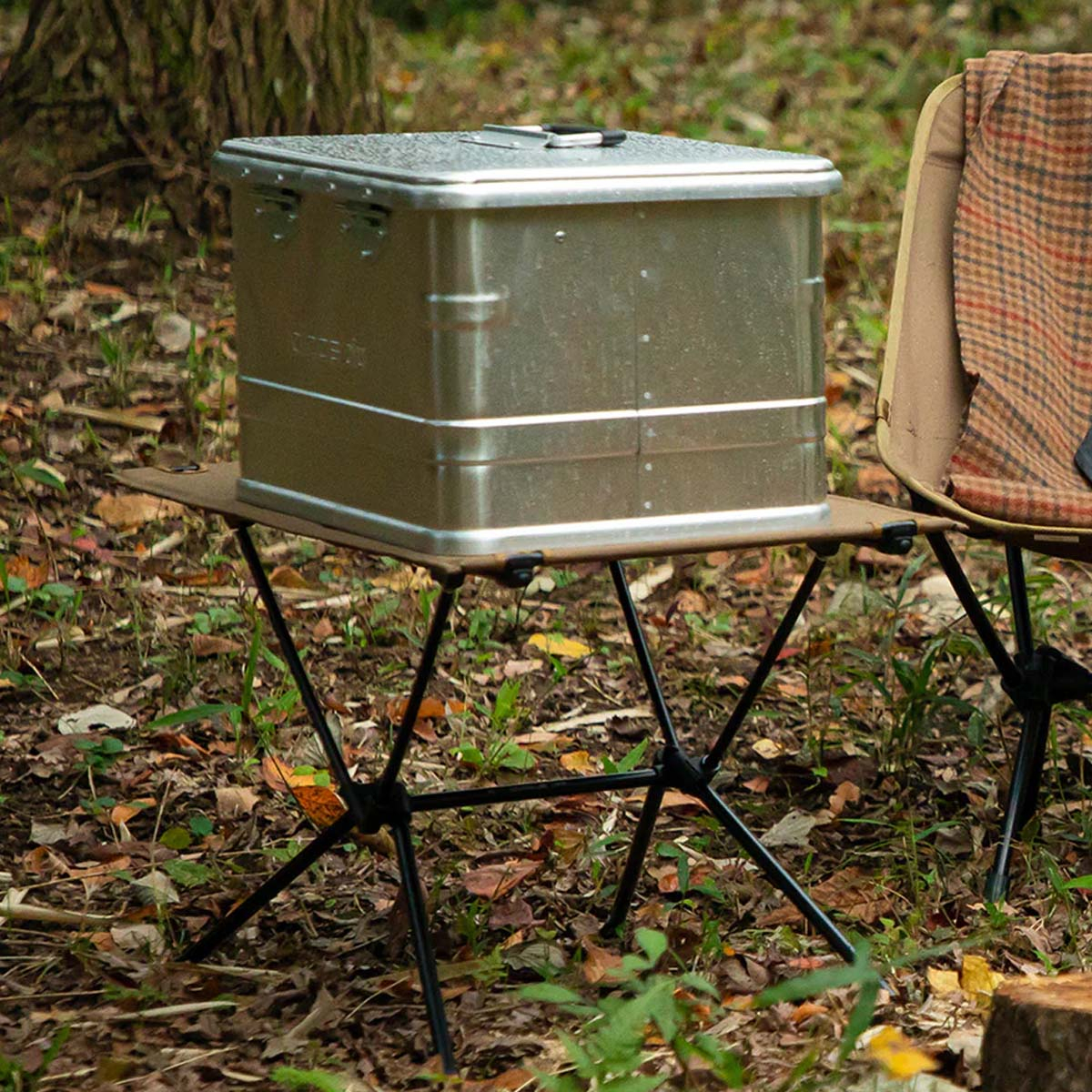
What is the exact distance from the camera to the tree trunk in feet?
15.4

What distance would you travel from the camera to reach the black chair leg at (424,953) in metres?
2.31

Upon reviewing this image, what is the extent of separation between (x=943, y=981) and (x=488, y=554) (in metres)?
0.96

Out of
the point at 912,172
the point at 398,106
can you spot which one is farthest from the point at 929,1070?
the point at 398,106

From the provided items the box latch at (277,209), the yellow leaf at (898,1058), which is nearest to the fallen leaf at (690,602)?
the box latch at (277,209)

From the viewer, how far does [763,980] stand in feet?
8.65

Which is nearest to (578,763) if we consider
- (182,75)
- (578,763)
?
(578,763)

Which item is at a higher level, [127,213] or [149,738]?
[127,213]

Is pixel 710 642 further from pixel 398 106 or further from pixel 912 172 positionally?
pixel 398 106

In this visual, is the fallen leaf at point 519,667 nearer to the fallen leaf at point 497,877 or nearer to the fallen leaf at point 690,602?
the fallen leaf at point 690,602

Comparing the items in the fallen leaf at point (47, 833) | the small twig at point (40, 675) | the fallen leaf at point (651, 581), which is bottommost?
the fallen leaf at point (47, 833)

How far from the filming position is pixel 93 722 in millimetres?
3391

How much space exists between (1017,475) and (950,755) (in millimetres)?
665

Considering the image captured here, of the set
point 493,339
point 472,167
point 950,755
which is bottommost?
point 950,755

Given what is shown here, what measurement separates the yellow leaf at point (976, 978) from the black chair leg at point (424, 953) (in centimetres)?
71
